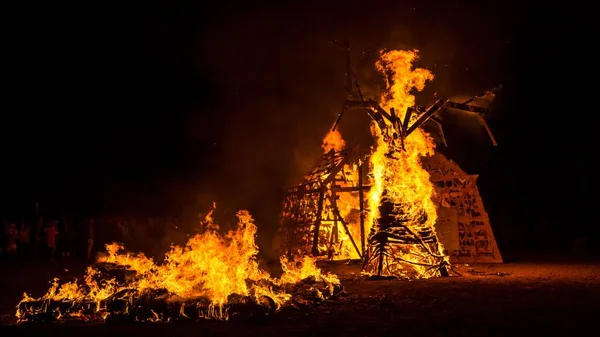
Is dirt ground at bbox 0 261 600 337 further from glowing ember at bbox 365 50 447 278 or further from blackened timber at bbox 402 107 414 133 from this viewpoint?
blackened timber at bbox 402 107 414 133

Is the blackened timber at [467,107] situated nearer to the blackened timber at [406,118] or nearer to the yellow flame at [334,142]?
the blackened timber at [406,118]

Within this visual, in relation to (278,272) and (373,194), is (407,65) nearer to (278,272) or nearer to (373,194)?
(373,194)

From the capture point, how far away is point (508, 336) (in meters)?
6.88

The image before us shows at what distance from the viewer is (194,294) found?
9570 millimetres

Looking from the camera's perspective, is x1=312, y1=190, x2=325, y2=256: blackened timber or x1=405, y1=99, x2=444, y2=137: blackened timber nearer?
x1=405, y1=99, x2=444, y2=137: blackened timber

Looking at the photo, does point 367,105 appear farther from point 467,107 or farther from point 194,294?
point 194,294

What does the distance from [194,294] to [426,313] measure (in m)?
4.23

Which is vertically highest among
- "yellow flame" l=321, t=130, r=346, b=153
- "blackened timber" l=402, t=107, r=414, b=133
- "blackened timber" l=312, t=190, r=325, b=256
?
"yellow flame" l=321, t=130, r=346, b=153

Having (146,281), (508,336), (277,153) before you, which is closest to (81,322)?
(146,281)

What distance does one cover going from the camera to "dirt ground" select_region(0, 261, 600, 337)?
7.44 meters

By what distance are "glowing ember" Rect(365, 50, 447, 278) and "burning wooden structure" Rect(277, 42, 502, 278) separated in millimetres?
27

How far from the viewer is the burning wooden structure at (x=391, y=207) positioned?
13.7 m

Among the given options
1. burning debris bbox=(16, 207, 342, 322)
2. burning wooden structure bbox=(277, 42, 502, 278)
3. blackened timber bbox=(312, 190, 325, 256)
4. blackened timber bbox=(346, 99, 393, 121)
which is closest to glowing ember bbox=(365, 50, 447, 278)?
burning wooden structure bbox=(277, 42, 502, 278)

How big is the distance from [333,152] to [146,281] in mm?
11892
